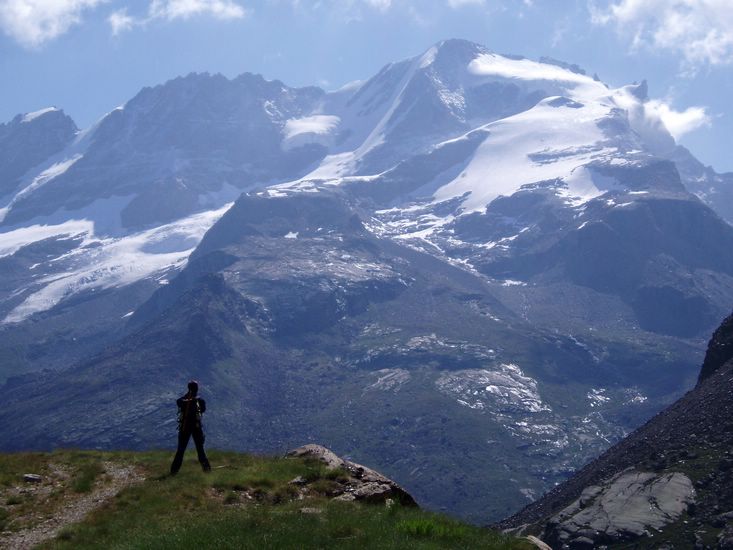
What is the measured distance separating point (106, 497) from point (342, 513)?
10.5 meters

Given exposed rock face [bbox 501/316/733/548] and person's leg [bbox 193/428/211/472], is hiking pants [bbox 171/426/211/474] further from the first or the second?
exposed rock face [bbox 501/316/733/548]

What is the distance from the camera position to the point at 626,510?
89125 millimetres

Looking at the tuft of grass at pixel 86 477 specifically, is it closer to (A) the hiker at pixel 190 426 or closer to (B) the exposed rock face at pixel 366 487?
(A) the hiker at pixel 190 426

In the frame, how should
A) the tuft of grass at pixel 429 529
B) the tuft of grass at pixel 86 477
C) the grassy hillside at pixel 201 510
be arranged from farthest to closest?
1. the tuft of grass at pixel 86 477
2. the tuft of grass at pixel 429 529
3. the grassy hillside at pixel 201 510

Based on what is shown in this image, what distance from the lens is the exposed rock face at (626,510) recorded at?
280ft

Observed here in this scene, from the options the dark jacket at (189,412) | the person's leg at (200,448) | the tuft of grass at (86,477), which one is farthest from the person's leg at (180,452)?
the tuft of grass at (86,477)

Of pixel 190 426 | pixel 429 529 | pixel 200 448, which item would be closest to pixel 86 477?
pixel 190 426

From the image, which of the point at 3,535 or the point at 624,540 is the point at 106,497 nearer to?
the point at 3,535

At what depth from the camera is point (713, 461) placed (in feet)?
314

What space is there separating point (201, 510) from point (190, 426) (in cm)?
655

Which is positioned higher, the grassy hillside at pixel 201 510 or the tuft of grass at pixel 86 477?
the tuft of grass at pixel 86 477

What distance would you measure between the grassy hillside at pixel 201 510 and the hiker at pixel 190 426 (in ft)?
1.74

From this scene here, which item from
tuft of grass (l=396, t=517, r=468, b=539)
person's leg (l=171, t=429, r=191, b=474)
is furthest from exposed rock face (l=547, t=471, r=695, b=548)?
tuft of grass (l=396, t=517, r=468, b=539)

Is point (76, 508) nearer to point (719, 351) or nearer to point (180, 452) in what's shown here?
point (180, 452)
